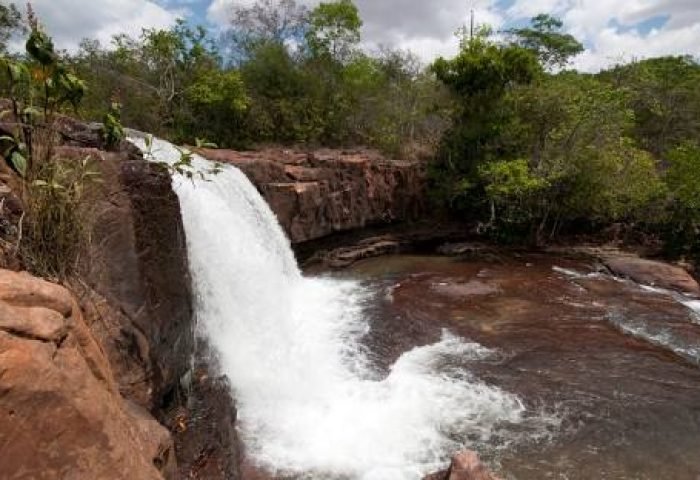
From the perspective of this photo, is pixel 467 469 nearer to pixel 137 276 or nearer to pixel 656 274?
pixel 137 276

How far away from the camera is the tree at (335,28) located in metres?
21.0

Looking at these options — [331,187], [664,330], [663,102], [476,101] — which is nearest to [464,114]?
[476,101]

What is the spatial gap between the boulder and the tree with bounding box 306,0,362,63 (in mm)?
20691

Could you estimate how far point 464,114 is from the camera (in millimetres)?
15969

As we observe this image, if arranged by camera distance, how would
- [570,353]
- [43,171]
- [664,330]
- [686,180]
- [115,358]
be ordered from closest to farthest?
[43,171] < [115,358] < [570,353] < [664,330] < [686,180]

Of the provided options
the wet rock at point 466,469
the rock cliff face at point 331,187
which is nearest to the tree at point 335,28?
the rock cliff face at point 331,187

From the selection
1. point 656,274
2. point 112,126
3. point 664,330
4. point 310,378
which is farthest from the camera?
point 656,274

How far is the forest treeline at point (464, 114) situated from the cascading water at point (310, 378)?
218 inches

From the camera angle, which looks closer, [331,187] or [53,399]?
[53,399]

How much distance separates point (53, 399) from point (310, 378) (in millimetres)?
4756

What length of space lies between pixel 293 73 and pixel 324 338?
550 inches

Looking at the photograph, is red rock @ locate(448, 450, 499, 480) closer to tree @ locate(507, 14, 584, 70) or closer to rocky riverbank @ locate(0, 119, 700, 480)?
rocky riverbank @ locate(0, 119, 700, 480)

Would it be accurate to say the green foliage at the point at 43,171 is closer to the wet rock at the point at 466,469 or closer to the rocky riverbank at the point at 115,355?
the rocky riverbank at the point at 115,355

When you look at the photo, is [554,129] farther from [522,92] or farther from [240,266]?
[240,266]
